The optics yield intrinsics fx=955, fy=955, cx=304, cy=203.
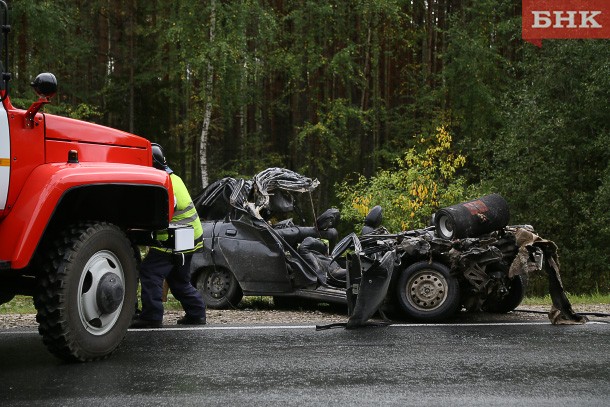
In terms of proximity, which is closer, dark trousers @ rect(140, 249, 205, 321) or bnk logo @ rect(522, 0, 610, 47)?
dark trousers @ rect(140, 249, 205, 321)

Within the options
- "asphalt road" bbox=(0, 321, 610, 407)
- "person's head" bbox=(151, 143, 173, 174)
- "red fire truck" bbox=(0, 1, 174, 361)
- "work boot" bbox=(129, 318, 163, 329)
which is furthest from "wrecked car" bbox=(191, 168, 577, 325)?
"red fire truck" bbox=(0, 1, 174, 361)

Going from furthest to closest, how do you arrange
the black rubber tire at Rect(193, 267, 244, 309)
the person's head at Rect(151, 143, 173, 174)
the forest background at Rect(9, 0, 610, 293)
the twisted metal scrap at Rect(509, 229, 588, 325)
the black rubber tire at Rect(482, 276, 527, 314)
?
the forest background at Rect(9, 0, 610, 293)
the black rubber tire at Rect(193, 267, 244, 309)
the black rubber tire at Rect(482, 276, 527, 314)
the twisted metal scrap at Rect(509, 229, 588, 325)
the person's head at Rect(151, 143, 173, 174)

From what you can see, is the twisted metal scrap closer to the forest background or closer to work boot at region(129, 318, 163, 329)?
work boot at region(129, 318, 163, 329)

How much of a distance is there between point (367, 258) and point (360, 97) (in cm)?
3437

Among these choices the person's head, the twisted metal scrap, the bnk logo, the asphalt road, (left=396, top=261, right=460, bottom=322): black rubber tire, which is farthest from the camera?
the bnk logo

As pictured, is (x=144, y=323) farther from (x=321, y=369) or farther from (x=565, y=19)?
(x=565, y=19)

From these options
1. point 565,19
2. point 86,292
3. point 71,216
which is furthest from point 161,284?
point 565,19

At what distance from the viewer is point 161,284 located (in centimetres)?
945

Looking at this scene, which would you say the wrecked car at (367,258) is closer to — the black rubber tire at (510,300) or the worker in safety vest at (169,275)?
the black rubber tire at (510,300)

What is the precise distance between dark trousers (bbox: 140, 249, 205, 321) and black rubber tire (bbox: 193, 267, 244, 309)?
8.28ft

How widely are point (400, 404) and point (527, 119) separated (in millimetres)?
25056

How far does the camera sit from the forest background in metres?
29.0

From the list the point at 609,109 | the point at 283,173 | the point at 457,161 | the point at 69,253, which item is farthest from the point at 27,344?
the point at 609,109

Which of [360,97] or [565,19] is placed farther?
[360,97]
